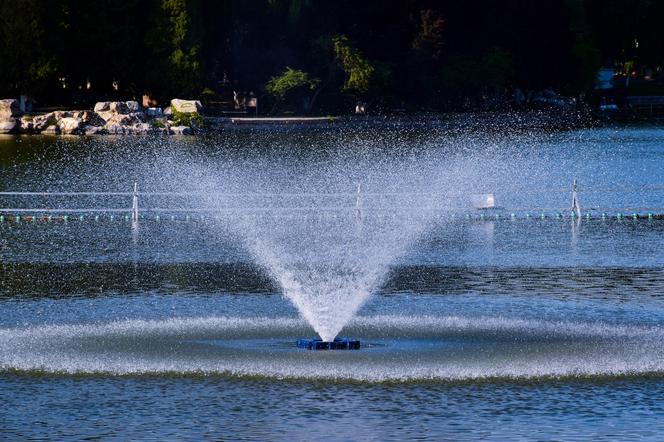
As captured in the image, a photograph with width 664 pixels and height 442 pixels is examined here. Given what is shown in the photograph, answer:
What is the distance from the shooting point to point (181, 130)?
10112 centimetres

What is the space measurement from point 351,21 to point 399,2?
4136 millimetres

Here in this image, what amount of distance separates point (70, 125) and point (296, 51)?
19.7 metres

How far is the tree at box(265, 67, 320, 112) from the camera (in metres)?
110

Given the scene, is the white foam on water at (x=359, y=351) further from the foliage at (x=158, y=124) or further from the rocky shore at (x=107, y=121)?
the foliage at (x=158, y=124)

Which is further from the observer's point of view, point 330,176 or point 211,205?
point 330,176

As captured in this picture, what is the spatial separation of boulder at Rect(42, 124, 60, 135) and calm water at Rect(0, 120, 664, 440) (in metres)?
45.5

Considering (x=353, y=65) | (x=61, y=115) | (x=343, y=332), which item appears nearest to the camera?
(x=343, y=332)

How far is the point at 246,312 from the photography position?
29.5 metres

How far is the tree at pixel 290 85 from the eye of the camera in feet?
359

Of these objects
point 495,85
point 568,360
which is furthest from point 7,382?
point 495,85

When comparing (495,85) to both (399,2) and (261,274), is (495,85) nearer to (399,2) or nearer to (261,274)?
(399,2)

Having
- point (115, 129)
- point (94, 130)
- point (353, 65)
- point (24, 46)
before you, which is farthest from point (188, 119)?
point (353, 65)

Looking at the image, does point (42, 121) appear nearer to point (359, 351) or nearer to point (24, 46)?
point (24, 46)

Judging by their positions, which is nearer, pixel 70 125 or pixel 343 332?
pixel 343 332
